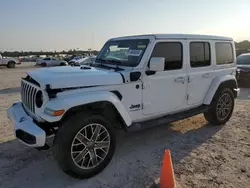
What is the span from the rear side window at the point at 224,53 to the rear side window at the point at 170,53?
1262 millimetres

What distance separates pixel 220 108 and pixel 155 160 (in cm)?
242

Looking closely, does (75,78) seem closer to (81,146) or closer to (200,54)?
(81,146)

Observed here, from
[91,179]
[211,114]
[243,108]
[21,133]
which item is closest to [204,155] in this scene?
[211,114]

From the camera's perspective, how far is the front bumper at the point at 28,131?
299 centimetres

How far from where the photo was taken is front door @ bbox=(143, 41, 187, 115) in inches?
158

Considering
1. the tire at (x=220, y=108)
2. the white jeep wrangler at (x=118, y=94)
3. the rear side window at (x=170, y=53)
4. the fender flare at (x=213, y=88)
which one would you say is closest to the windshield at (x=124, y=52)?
the white jeep wrangler at (x=118, y=94)

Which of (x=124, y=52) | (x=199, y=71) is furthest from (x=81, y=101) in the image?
(x=199, y=71)

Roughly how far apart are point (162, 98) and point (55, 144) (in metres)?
2.04

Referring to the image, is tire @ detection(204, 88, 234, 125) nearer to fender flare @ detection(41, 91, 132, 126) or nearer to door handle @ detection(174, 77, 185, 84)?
door handle @ detection(174, 77, 185, 84)

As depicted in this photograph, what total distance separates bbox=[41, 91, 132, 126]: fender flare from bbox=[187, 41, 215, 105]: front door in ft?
5.77

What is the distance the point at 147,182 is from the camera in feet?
10.5

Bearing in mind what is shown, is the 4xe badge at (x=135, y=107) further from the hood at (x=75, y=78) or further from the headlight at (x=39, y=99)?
the headlight at (x=39, y=99)

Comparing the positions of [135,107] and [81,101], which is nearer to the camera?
[81,101]

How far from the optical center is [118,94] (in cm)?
363
